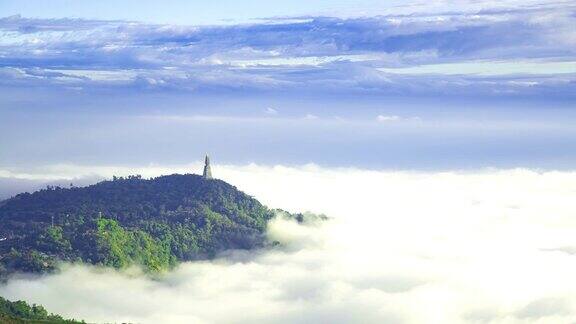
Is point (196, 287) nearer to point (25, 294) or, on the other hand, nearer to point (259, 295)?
point (259, 295)

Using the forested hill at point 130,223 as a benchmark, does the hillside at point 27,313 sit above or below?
below

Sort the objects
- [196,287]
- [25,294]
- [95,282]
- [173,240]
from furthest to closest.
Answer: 1. [173,240]
2. [196,287]
3. [95,282]
4. [25,294]

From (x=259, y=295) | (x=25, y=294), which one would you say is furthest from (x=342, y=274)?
(x=25, y=294)

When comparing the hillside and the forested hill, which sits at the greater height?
the forested hill

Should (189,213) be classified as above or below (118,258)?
above

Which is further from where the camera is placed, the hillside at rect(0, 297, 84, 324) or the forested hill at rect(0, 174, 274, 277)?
the forested hill at rect(0, 174, 274, 277)

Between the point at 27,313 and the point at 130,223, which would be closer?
the point at 27,313

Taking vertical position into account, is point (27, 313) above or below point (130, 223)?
below

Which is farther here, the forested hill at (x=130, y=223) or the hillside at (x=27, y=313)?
the forested hill at (x=130, y=223)
